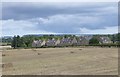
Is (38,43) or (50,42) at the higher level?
(50,42)

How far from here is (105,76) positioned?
2005 centimetres

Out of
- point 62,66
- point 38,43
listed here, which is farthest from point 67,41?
point 62,66

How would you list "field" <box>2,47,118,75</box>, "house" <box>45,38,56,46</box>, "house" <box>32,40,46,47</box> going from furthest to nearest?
"house" <box>45,38,56,46</box> < "house" <box>32,40,46,47</box> < "field" <box>2,47,118,75</box>

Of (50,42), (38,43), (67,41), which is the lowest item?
(38,43)

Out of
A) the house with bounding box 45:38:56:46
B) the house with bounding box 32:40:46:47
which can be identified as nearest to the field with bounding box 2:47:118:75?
the house with bounding box 32:40:46:47

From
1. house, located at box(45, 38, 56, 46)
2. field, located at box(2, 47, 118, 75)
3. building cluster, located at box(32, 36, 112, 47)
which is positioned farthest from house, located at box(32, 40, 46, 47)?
field, located at box(2, 47, 118, 75)

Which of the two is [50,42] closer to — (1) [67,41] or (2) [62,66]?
(1) [67,41]

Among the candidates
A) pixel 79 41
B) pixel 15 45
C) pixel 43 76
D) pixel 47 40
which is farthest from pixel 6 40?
pixel 43 76

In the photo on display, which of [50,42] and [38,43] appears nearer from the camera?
[38,43]

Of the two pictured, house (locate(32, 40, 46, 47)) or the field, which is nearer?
the field

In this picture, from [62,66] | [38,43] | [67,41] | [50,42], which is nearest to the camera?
[62,66]

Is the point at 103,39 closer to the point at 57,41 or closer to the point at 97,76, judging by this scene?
the point at 57,41

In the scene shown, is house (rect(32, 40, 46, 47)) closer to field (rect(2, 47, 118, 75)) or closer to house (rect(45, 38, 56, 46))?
house (rect(45, 38, 56, 46))

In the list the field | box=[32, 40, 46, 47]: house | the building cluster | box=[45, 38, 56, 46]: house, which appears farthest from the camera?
box=[45, 38, 56, 46]: house
